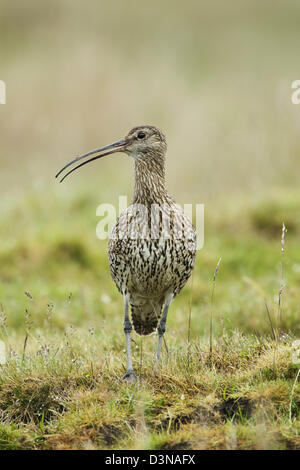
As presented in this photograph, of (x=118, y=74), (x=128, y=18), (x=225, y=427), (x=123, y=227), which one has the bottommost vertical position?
(x=225, y=427)

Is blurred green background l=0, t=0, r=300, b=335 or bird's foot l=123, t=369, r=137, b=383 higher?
blurred green background l=0, t=0, r=300, b=335

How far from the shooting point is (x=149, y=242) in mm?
5031

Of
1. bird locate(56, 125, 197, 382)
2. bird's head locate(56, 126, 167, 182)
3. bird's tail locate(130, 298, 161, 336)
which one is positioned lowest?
bird's tail locate(130, 298, 161, 336)

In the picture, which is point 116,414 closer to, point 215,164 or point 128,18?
point 215,164

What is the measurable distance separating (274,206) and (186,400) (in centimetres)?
597

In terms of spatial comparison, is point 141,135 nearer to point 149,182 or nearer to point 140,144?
point 140,144

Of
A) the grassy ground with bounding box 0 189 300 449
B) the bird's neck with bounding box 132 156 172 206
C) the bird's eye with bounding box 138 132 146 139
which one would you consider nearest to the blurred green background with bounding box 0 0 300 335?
the grassy ground with bounding box 0 189 300 449

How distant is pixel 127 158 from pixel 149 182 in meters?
9.10

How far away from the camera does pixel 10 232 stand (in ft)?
32.2

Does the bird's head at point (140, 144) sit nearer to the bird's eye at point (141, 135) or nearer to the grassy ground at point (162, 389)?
the bird's eye at point (141, 135)

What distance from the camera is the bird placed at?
5.05m

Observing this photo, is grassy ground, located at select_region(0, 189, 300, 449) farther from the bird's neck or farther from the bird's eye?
the bird's eye

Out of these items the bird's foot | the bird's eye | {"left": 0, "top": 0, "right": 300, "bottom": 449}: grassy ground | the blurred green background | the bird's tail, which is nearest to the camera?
{"left": 0, "top": 0, "right": 300, "bottom": 449}: grassy ground

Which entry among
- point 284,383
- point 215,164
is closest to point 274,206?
point 215,164
